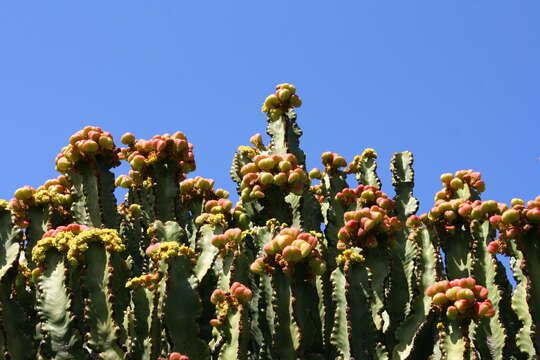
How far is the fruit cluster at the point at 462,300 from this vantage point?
513cm

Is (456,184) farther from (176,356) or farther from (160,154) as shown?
(176,356)

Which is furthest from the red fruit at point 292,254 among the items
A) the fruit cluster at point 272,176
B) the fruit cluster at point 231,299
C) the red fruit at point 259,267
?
the fruit cluster at point 272,176

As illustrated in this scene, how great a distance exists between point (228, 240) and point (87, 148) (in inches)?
61.2

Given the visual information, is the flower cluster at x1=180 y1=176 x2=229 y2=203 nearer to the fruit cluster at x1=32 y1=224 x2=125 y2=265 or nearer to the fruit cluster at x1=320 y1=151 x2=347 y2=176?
the fruit cluster at x1=320 y1=151 x2=347 y2=176

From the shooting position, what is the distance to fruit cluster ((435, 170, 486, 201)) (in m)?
6.96

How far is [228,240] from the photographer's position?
6.01m

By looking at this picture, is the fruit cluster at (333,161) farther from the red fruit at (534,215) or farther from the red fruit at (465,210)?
the red fruit at (534,215)

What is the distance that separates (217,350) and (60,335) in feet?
3.48

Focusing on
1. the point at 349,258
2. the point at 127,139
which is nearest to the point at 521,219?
the point at 349,258

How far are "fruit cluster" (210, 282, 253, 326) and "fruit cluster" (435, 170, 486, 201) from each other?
2378 millimetres

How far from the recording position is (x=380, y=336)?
20.0 ft

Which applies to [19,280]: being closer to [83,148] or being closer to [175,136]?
[83,148]

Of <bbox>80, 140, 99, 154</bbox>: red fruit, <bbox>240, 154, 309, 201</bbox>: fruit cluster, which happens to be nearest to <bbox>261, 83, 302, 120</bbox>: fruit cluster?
<bbox>240, 154, 309, 201</bbox>: fruit cluster

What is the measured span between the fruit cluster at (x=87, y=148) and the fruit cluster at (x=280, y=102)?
1705 millimetres
